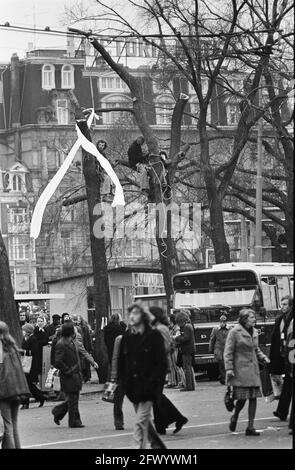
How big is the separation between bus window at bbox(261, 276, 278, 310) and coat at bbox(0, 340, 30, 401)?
54.9 ft

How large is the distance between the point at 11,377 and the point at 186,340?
13.1 m

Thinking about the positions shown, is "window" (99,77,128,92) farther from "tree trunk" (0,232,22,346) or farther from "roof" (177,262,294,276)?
"tree trunk" (0,232,22,346)

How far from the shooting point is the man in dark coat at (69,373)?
21172mm

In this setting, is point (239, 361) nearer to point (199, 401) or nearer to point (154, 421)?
point (154, 421)


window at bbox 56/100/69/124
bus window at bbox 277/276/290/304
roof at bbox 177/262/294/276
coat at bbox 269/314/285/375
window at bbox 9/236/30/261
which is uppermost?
window at bbox 56/100/69/124

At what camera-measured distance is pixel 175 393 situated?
2955 centimetres

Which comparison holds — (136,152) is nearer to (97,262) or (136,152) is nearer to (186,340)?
(97,262)

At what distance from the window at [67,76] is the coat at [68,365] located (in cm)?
9610

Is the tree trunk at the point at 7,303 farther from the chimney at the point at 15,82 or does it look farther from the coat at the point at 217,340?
the chimney at the point at 15,82

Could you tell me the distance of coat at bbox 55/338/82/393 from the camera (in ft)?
69.4

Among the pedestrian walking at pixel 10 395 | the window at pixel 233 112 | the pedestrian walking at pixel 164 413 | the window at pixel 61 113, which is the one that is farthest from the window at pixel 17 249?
the pedestrian walking at pixel 10 395

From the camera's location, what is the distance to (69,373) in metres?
21.3

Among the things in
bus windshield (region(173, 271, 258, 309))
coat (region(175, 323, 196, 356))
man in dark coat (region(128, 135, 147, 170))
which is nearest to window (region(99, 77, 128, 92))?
man in dark coat (region(128, 135, 147, 170))
